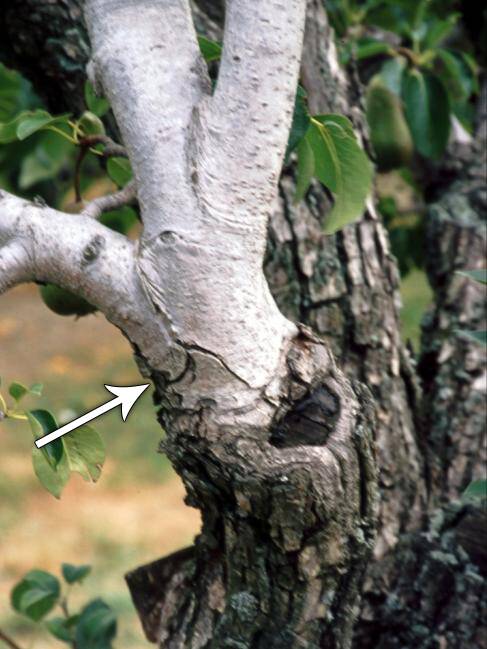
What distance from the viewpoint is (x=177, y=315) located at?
86cm

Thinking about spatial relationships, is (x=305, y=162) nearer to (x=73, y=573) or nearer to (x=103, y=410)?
(x=103, y=410)

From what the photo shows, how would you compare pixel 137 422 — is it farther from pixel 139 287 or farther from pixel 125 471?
pixel 139 287

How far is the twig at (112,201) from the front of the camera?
94 centimetres

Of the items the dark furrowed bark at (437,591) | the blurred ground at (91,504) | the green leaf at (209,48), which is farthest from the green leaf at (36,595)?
the blurred ground at (91,504)

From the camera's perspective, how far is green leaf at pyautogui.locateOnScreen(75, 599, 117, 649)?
54.8 inches

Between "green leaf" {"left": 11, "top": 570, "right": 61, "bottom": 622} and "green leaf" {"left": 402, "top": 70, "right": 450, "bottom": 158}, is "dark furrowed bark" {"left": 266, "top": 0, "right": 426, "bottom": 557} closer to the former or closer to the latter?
"green leaf" {"left": 402, "top": 70, "right": 450, "bottom": 158}

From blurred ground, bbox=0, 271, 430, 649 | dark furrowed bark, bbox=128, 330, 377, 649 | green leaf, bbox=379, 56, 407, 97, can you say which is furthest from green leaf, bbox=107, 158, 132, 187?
blurred ground, bbox=0, 271, 430, 649

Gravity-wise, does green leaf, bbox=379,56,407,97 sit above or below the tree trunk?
above

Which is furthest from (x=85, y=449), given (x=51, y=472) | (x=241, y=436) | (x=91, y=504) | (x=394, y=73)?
(x=91, y=504)

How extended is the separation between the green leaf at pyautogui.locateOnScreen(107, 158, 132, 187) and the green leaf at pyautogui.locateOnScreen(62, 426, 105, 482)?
0.30m

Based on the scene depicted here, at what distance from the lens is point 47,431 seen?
36.7 inches

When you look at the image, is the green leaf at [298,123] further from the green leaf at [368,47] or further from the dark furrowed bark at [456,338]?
the green leaf at [368,47]

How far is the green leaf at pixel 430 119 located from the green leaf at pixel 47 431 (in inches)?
35.0

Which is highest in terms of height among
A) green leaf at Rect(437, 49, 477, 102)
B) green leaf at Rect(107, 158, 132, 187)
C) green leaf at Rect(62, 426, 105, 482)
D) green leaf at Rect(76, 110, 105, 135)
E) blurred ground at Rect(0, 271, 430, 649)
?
green leaf at Rect(437, 49, 477, 102)
